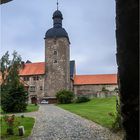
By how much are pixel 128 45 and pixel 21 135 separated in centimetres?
1184

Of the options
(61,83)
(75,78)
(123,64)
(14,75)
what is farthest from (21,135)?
(75,78)

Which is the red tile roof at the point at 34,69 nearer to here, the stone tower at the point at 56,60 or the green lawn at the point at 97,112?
the stone tower at the point at 56,60

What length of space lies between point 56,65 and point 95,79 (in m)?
13.6

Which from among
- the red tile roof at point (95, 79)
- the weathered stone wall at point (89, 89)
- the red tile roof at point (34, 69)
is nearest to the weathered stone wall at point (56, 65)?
the red tile roof at point (34, 69)

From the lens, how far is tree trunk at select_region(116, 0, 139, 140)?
1.89 metres

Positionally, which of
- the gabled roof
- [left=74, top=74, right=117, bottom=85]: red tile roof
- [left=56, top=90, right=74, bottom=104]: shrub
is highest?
the gabled roof

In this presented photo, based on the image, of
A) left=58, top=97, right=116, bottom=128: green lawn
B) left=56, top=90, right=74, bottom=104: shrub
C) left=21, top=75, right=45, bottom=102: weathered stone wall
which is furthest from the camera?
left=21, top=75, right=45, bottom=102: weathered stone wall

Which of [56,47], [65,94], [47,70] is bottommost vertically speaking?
[65,94]

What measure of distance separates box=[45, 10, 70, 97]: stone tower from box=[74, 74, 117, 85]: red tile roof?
7651mm

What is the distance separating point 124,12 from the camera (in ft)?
6.52

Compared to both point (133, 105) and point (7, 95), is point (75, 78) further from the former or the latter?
point (133, 105)

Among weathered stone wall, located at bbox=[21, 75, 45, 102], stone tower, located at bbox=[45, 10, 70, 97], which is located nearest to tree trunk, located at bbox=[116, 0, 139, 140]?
stone tower, located at bbox=[45, 10, 70, 97]

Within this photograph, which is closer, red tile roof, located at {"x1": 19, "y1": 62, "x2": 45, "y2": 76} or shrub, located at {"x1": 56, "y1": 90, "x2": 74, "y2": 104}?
shrub, located at {"x1": 56, "y1": 90, "x2": 74, "y2": 104}

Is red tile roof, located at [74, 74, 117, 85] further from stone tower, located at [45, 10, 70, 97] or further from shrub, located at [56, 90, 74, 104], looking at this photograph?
shrub, located at [56, 90, 74, 104]
